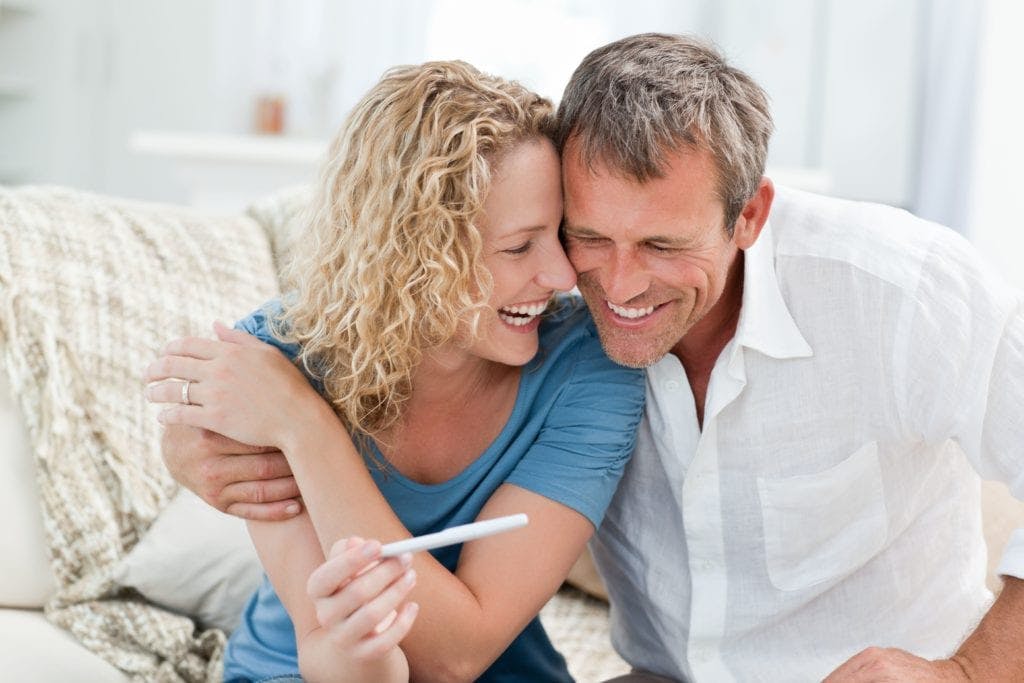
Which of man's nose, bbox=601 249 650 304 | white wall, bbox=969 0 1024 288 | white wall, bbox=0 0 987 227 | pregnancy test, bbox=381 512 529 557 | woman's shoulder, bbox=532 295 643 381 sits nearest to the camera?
pregnancy test, bbox=381 512 529 557

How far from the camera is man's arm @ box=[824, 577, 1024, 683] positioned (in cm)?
128

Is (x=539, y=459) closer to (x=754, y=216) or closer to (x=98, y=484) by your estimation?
(x=754, y=216)

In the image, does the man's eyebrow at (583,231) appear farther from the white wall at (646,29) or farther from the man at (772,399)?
the white wall at (646,29)

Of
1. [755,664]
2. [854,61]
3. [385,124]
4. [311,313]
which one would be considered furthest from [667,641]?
[854,61]

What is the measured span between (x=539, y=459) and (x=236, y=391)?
355mm

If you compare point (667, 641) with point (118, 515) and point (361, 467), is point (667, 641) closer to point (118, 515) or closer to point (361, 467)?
point (361, 467)

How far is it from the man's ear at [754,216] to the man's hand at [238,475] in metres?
0.60

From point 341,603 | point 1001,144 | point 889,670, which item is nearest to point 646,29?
point 1001,144

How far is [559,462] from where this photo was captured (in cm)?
142

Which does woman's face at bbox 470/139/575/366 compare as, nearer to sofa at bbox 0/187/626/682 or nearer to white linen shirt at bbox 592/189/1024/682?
white linen shirt at bbox 592/189/1024/682

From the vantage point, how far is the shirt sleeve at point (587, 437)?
1.40 m

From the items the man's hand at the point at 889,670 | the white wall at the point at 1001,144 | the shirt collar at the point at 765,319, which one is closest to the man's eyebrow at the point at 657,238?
the shirt collar at the point at 765,319

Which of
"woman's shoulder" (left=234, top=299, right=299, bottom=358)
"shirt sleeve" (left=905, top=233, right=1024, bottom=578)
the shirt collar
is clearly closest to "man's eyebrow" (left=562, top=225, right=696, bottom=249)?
the shirt collar

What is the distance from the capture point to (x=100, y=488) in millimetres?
1809
